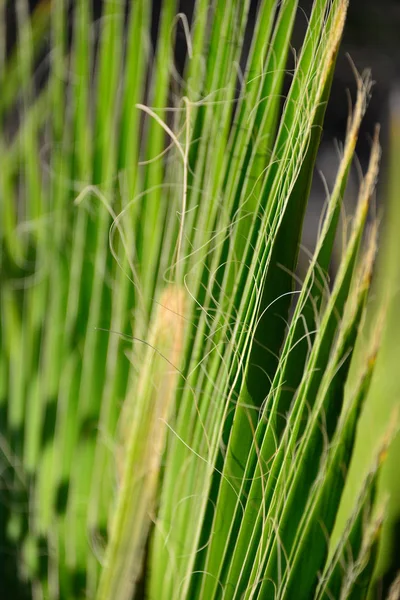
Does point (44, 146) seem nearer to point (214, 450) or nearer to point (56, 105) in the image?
point (56, 105)

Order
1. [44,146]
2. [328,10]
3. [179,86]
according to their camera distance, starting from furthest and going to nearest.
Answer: [44,146]
[179,86]
[328,10]

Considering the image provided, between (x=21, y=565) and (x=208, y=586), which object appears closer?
(x=208, y=586)

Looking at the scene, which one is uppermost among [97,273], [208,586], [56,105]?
[56,105]

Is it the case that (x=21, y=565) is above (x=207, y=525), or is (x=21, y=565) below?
below

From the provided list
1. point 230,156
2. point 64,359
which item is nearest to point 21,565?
point 64,359

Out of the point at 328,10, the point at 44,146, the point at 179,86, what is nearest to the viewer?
the point at 328,10

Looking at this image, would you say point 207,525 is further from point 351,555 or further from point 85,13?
point 85,13
